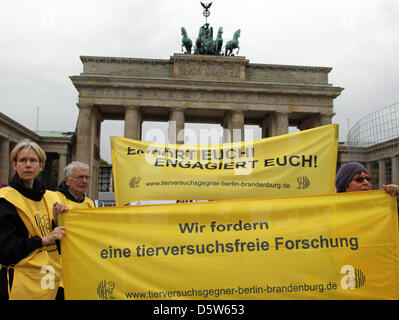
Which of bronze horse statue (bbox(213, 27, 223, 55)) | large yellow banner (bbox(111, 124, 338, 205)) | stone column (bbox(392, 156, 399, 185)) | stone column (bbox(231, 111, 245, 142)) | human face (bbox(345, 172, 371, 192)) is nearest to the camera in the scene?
human face (bbox(345, 172, 371, 192))

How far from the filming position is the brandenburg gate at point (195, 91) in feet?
117

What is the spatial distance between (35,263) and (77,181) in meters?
1.34

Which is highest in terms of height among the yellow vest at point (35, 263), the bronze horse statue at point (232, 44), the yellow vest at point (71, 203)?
the bronze horse statue at point (232, 44)

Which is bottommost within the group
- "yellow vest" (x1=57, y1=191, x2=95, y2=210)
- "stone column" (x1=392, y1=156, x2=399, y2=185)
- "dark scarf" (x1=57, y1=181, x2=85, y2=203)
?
"yellow vest" (x1=57, y1=191, x2=95, y2=210)

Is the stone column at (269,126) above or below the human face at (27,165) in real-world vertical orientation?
above

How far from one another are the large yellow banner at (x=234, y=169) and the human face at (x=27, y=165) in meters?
1.67

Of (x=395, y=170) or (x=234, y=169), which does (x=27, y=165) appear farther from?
(x=395, y=170)

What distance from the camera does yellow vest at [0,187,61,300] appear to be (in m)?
3.41

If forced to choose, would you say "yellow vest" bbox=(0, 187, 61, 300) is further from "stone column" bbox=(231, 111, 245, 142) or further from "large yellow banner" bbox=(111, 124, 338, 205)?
"stone column" bbox=(231, 111, 245, 142)

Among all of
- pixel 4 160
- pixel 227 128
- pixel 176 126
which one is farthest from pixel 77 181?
pixel 227 128

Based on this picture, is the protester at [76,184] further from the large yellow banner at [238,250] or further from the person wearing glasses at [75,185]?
the large yellow banner at [238,250]

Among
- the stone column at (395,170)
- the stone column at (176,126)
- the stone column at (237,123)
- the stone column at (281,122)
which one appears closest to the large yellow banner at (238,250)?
the stone column at (237,123)

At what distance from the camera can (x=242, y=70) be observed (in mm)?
36562

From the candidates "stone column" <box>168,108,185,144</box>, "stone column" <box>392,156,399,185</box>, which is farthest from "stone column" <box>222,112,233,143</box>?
"stone column" <box>392,156,399,185</box>
